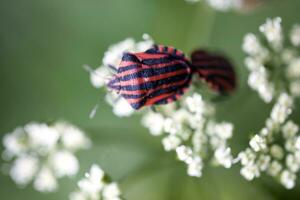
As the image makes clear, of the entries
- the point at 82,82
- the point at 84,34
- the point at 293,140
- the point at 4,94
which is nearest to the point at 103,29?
the point at 84,34

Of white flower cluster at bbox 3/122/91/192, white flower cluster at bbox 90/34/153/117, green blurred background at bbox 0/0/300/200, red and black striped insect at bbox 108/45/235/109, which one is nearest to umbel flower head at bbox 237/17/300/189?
red and black striped insect at bbox 108/45/235/109

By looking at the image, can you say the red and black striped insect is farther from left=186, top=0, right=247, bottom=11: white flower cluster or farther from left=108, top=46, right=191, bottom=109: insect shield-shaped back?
left=186, top=0, right=247, bottom=11: white flower cluster

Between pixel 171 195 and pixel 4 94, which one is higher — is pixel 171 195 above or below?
below

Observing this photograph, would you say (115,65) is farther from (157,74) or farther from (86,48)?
(86,48)

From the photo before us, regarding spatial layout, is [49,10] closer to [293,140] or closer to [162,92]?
[162,92]

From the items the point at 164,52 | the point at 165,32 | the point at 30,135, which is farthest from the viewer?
the point at 165,32
